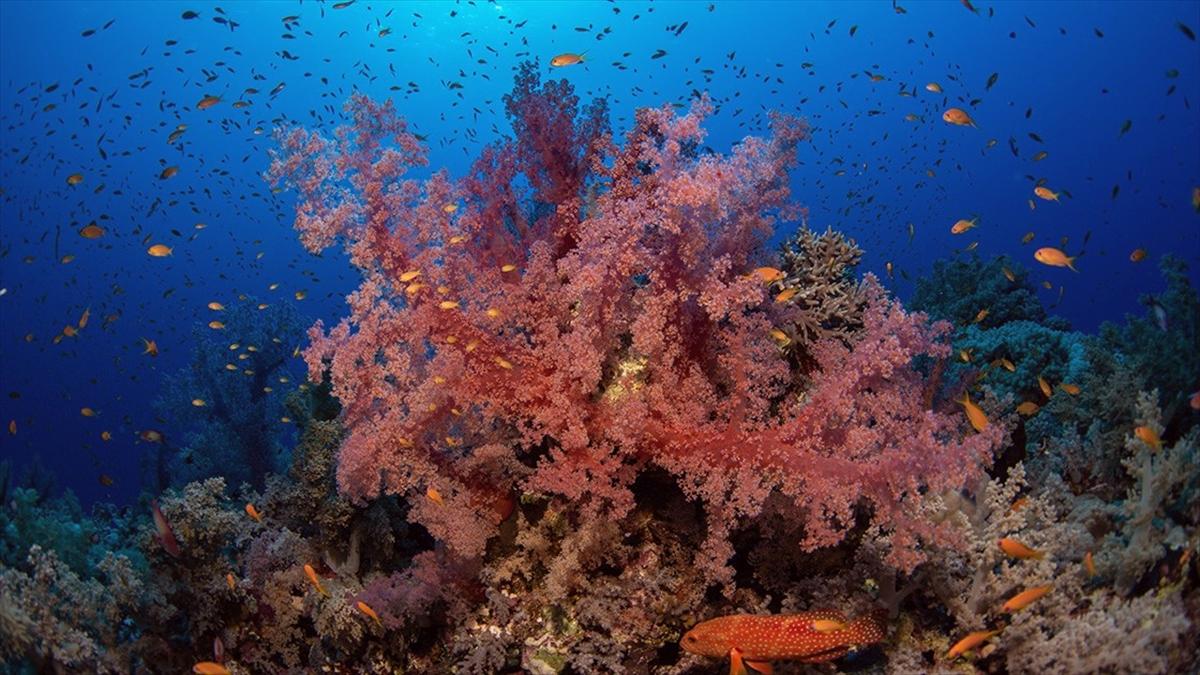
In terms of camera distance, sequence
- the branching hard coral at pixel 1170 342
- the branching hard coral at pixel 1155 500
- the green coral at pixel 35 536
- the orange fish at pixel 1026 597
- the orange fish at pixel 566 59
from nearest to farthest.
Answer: the orange fish at pixel 1026 597, the branching hard coral at pixel 1155 500, the branching hard coral at pixel 1170 342, the green coral at pixel 35 536, the orange fish at pixel 566 59

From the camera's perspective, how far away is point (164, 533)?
17.2ft

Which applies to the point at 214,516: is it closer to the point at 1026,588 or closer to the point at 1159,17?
the point at 1026,588

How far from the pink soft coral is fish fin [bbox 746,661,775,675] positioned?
57 centimetres

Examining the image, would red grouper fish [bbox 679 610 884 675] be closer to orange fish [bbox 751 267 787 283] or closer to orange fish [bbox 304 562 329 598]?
orange fish [bbox 751 267 787 283]

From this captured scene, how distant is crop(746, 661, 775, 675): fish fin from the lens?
3.74 metres

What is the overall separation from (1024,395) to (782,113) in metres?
5.08

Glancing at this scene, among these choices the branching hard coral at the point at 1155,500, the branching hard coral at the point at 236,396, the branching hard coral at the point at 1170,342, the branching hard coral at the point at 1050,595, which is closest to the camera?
the branching hard coral at the point at 1050,595

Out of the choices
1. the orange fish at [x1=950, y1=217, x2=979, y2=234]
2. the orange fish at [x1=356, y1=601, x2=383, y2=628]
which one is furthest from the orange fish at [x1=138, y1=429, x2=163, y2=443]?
the orange fish at [x1=950, y1=217, x2=979, y2=234]

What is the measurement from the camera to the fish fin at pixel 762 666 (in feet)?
12.3

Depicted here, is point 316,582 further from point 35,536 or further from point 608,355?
point 35,536

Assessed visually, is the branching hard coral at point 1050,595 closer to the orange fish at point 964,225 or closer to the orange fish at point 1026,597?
the orange fish at point 1026,597

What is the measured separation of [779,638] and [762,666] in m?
0.21

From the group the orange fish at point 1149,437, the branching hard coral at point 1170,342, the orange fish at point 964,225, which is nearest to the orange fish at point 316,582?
the orange fish at point 1149,437

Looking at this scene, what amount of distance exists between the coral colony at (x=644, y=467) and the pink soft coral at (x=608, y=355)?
3 cm
